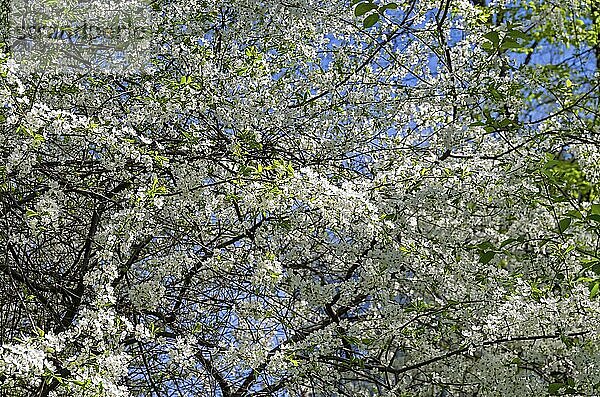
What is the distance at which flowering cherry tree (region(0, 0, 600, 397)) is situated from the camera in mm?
3000

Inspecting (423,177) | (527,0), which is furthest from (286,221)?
(527,0)

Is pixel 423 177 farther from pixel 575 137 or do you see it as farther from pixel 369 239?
pixel 575 137

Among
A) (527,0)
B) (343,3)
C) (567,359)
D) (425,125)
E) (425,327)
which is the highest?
(527,0)

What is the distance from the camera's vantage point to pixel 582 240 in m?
4.71

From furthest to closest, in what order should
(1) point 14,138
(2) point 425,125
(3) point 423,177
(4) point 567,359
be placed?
(2) point 425,125 < (4) point 567,359 < (3) point 423,177 < (1) point 14,138

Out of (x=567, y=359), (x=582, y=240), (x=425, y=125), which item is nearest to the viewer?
(x=567, y=359)

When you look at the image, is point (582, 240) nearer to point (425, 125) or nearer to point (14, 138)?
point (425, 125)

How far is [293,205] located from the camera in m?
3.55

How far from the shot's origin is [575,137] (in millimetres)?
3787

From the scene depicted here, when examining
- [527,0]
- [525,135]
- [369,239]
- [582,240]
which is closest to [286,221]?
[369,239]

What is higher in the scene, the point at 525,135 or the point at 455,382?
the point at 525,135

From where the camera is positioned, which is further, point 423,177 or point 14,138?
point 423,177

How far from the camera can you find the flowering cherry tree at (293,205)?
300cm

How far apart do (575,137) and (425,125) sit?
2.50 feet
